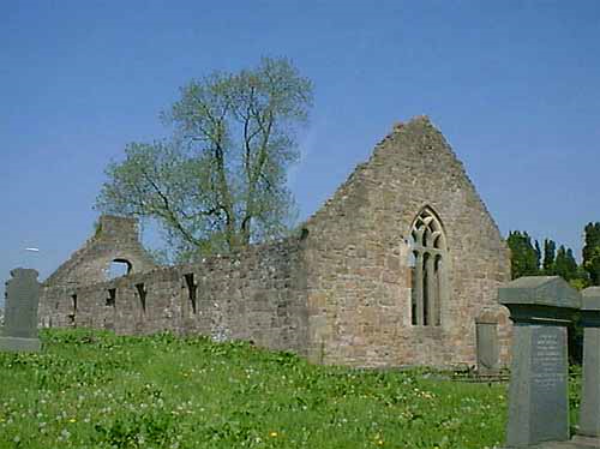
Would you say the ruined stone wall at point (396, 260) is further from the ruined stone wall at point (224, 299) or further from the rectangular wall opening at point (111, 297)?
the rectangular wall opening at point (111, 297)

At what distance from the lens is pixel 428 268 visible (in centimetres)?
1964

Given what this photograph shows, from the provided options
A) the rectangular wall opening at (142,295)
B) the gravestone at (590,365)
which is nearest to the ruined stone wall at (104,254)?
the rectangular wall opening at (142,295)

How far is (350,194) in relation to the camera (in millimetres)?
17781

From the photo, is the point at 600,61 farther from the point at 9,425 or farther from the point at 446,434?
the point at 9,425

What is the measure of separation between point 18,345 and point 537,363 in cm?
1157

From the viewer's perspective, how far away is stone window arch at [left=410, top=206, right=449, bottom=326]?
19.3 meters

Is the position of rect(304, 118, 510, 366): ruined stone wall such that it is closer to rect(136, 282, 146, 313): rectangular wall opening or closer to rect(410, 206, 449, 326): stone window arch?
rect(410, 206, 449, 326): stone window arch

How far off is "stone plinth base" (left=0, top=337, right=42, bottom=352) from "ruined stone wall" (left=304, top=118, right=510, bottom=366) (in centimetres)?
577

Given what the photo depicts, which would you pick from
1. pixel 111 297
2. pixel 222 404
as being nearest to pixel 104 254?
pixel 111 297

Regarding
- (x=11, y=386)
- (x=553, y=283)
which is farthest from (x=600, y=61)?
(x=11, y=386)

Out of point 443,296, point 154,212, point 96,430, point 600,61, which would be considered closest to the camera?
point 600,61

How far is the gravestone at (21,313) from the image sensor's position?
16.0 m

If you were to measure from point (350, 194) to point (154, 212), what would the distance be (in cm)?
2291

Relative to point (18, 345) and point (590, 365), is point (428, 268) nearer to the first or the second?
point (18, 345)
